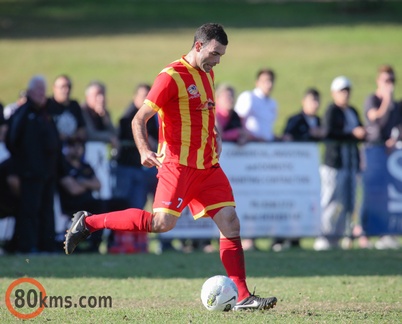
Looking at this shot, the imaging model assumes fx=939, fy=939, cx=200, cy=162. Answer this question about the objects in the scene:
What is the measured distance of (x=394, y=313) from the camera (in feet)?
27.8

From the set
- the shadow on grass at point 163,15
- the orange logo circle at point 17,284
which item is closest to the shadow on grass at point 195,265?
the orange logo circle at point 17,284

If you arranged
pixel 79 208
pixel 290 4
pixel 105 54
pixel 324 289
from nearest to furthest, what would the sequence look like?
pixel 324 289 → pixel 79 208 → pixel 105 54 → pixel 290 4

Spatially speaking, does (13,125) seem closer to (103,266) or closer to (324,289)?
(103,266)

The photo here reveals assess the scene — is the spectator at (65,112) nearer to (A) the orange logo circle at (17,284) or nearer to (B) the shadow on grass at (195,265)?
(B) the shadow on grass at (195,265)

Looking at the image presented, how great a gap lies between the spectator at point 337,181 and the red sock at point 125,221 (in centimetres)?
728

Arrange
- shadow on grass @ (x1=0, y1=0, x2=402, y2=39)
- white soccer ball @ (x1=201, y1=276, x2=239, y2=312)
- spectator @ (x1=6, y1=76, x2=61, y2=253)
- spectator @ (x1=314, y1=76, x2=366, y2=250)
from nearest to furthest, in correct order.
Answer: white soccer ball @ (x1=201, y1=276, x2=239, y2=312), spectator @ (x1=6, y1=76, x2=61, y2=253), spectator @ (x1=314, y1=76, x2=366, y2=250), shadow on grass @ (x1=0, y1=0, x2=402, y2=39)

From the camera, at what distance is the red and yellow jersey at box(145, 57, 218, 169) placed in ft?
28.6

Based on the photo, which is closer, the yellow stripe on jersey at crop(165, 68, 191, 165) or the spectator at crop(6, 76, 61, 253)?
the yellow stripe on jersey at crop(165, 68, 191, 165)

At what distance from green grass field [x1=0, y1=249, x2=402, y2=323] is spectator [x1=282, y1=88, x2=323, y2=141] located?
2.21m

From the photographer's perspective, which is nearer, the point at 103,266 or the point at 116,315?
the point at 116,315

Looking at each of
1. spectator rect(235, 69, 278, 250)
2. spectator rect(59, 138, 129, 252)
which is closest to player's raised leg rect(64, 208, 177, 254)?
spectator rect(59, 138, 129, 252)

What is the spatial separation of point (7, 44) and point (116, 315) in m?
34.8

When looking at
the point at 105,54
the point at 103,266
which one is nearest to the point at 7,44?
the point at 105,54

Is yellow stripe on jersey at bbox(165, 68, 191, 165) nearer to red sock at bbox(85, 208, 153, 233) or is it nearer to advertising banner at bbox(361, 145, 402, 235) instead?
red sock at bbox(85, 208, 153, 233)
